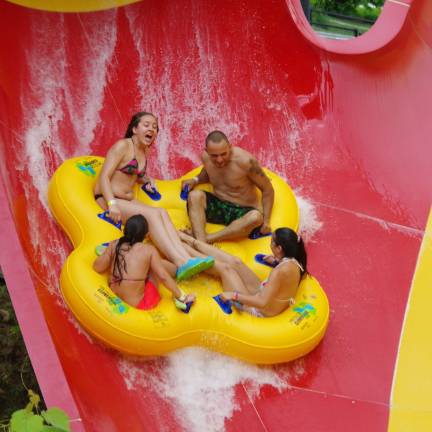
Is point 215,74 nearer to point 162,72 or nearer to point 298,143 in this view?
point 162,72

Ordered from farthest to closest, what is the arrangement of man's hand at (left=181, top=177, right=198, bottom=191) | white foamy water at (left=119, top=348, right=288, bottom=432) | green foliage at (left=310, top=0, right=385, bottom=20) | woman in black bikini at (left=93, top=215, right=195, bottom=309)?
green foliage at (left=310, top=0, right=385, bottom=20), man's hand at (left=181, top=177, right=198, bottom=191), woman in black bikini at (left=93, top=215, right=195, bottom=309), white foamy water at (left=119, top=348, right=288, bottom=432)

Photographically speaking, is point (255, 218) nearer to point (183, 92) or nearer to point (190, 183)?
point (190, 183)

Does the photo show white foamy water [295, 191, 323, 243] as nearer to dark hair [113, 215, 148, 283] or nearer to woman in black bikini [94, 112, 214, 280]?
woman in black bikini [94, 112, 214, 280]

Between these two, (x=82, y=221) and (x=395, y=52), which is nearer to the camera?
(x=82, y=221)

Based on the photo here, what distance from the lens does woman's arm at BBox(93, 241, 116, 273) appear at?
3.26 metres

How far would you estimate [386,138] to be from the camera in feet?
15.5

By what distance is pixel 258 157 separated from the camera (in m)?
4.87

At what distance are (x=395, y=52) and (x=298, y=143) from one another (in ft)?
3.33

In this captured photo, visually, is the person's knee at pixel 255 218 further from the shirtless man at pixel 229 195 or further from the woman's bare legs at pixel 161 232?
the woman's bare legs at pixel 161 232

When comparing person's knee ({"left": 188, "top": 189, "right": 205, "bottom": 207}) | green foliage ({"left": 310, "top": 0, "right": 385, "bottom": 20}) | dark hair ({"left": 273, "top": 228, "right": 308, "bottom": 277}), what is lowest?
green foliage ({"left": 310, "top": 0, "right": 385, "bottom": 20})

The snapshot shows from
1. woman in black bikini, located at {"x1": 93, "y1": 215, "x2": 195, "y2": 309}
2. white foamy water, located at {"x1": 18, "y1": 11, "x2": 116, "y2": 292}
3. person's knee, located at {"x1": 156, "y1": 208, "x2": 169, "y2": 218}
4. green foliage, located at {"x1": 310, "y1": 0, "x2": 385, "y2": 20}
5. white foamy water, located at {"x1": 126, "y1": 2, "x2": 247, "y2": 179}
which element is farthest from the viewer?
green foliage, located at {"x1": 310, "y1": 0, "x2": 385, "y2": 20}

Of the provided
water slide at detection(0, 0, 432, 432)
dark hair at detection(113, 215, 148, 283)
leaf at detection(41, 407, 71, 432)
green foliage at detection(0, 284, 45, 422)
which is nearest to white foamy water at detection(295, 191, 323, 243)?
water slide at detection(0, 0, 432, 432)

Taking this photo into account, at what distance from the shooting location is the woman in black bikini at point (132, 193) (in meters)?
3.47

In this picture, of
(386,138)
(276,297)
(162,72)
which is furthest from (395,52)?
(276,297)
